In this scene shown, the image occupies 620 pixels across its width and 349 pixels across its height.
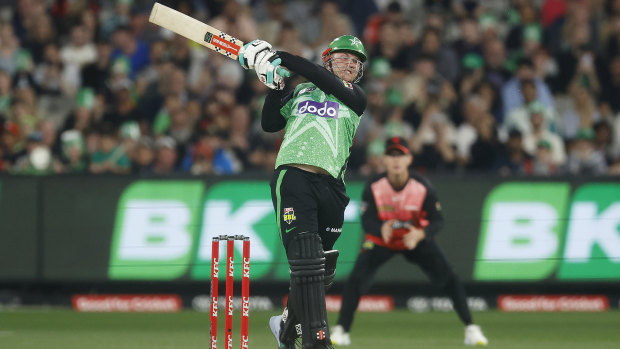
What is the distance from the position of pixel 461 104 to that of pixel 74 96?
17.7 feet

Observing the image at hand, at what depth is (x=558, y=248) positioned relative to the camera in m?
14.0

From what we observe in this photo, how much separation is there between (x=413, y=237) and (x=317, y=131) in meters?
3.28

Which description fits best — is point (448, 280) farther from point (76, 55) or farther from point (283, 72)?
point (76, 55)

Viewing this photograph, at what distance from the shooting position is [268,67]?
7.53 metres

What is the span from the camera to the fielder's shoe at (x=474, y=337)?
35.2ft

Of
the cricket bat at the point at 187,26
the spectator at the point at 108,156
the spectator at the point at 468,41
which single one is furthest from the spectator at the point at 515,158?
the cricket bat at the point at 187,26

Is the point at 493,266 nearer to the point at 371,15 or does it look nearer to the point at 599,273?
the point at 599,273

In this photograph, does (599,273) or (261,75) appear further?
(599,273)

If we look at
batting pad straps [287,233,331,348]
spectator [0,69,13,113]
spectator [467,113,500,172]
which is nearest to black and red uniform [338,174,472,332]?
batting pad straps [287,233,331,348]

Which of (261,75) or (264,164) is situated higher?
(264,164)

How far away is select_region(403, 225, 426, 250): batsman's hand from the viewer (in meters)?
10.8

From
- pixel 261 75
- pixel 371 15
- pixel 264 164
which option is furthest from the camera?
pixel 371 15

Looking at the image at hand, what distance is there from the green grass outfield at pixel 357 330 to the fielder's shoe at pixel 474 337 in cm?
11

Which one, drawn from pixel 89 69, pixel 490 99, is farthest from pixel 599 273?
pixel 89 69
